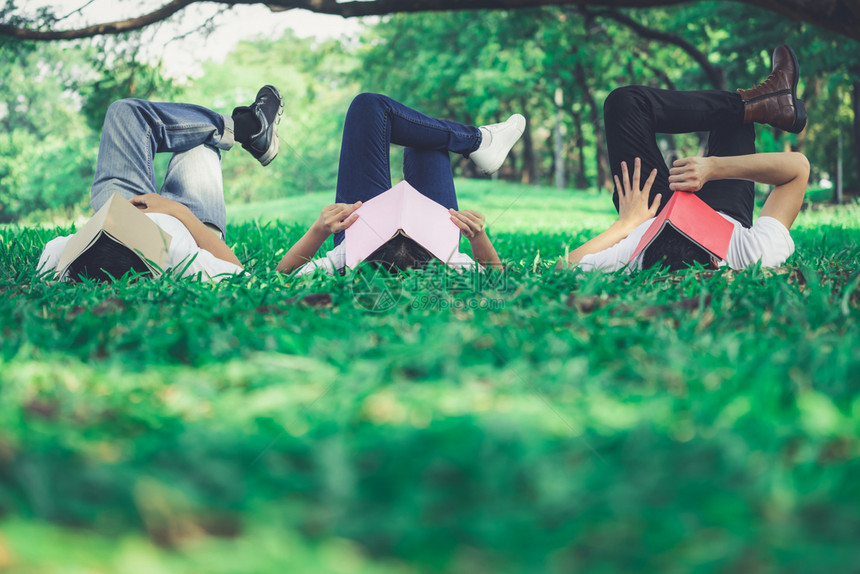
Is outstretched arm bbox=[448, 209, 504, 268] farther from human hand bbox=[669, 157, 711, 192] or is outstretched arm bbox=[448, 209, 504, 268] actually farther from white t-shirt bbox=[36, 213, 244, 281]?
white t-shirt bbox=[36, 213, 244, 281]

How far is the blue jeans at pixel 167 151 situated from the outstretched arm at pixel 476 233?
5.82ft

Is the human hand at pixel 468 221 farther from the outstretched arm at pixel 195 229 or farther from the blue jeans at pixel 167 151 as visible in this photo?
the blue jeans at pixel 167 151

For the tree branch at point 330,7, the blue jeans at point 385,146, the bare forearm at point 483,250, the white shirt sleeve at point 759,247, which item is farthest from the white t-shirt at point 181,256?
the tree branch at point 330,7

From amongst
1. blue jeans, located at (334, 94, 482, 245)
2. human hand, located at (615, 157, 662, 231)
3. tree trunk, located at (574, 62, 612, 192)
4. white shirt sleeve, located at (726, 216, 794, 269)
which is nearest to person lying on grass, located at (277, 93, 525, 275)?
blue jeans, located at (334, 94, 482, 245)

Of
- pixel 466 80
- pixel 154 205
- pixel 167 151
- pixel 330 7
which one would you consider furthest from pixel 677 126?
pixel 466 80

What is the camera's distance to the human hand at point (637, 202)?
3250 millimetres

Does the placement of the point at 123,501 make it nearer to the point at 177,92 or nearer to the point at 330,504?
the point at 330,504

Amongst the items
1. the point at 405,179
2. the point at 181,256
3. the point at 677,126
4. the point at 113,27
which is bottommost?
the point at 181,256

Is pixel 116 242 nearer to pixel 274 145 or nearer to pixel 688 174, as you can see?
pixel 274 145

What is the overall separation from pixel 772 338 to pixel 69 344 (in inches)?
75.0

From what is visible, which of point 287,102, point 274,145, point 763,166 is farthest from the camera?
point 287,102

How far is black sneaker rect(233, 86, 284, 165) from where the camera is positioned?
362 cm

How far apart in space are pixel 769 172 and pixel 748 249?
46cm

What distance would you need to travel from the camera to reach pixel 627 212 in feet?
10.8
